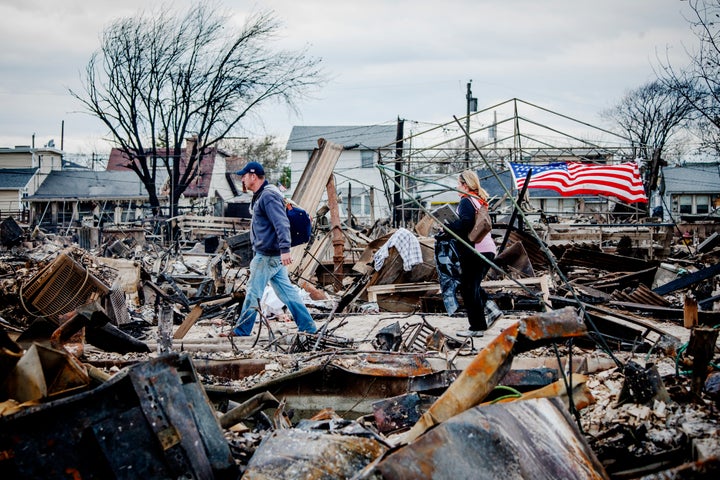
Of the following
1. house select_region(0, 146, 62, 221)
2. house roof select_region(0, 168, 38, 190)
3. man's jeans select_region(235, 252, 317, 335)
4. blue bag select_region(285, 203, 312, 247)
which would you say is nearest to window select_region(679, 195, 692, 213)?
blue bag select_region(285, 203, 312, 247)

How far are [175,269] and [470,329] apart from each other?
8.68 metres

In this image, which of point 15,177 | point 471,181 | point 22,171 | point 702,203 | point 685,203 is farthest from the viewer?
point 685,203

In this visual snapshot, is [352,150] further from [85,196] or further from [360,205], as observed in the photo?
[85,196]

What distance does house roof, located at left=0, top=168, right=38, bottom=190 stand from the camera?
162 ft

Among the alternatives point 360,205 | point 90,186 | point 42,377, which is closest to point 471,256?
point 42,377

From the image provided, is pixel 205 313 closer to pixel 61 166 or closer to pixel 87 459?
pixel 87 459

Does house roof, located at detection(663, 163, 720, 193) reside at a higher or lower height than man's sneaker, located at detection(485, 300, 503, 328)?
higher

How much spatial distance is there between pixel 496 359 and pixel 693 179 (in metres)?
58.8

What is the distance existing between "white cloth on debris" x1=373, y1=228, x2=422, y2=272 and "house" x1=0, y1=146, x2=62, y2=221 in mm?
45816

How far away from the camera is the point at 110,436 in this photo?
2.61 metres

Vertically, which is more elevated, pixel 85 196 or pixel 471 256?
pixel 85 196

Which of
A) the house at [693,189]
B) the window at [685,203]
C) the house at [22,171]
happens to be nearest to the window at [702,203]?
the house at [693,189]

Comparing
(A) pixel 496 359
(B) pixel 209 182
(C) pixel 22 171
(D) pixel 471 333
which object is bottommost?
(D) pixel 471 333

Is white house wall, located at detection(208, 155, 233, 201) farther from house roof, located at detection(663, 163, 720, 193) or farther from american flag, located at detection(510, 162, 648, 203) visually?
american flag, located at detection(510, 162, 648, 203)
